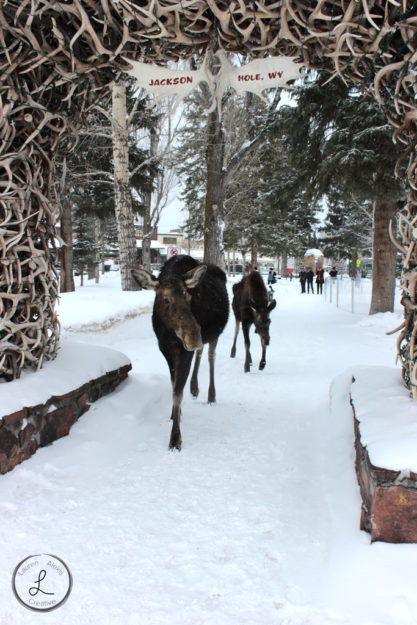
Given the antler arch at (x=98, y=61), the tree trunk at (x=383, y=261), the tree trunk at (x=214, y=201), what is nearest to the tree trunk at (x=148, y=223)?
the tree trunk at (x=214, y=201)

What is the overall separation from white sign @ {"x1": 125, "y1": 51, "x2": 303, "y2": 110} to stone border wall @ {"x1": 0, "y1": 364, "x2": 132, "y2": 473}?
2.87 meters

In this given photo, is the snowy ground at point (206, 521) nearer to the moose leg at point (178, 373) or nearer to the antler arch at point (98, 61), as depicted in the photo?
the moose leg at point (178, 373)

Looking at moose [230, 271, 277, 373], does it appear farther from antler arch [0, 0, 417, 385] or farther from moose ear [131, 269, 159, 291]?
antler arch [0, 0, 417, 385]

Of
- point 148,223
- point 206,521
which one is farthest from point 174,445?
point 148,223

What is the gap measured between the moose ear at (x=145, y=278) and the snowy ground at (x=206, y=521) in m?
1.53

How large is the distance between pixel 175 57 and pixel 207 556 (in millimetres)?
3928

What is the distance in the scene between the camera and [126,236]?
41.9ft

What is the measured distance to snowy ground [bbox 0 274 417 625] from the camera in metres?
2.00

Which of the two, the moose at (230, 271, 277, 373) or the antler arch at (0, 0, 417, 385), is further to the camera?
the moose at (230, 271, 277, 373)

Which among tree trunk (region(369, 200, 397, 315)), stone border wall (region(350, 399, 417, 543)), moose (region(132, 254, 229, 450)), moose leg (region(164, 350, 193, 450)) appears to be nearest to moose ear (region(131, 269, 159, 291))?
moose (region(132, 254, 229, 450))

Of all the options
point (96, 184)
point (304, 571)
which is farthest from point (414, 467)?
point (96, 184)

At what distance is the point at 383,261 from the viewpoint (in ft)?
42.0

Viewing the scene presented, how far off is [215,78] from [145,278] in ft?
5.98

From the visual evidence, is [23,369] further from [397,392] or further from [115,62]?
[397,392]
